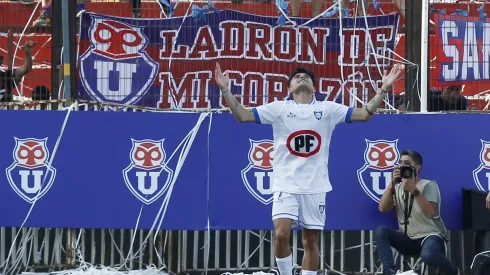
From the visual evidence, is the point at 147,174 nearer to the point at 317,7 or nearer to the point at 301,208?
the point at 301,208

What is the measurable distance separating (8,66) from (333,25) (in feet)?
11.5

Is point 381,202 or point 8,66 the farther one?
point 8,66

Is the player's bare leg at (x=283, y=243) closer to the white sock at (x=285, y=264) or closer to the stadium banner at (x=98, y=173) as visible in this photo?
the white sock at (x=285, y=264)

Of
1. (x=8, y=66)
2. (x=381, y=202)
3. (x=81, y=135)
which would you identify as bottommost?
(x=381, y=202)

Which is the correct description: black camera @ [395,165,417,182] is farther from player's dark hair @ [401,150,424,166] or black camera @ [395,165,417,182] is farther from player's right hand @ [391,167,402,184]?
Answer: player's dark hair @ [401,150,424,166]

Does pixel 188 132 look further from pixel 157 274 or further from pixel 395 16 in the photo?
pixel 395 16

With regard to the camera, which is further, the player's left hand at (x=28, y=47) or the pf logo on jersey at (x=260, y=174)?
the player's left hand at (x=28, y=47)

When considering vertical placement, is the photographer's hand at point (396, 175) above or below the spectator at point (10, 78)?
below

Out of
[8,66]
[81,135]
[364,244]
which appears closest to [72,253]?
[81,135]

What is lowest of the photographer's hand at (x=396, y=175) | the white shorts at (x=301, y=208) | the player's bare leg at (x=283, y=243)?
the player's bare leg at (x=283, y=243)

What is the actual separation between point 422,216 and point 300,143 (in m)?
1.75

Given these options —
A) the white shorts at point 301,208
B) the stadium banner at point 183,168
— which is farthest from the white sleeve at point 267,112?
the stadium banner at point 183,168

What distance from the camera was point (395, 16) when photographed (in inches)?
440

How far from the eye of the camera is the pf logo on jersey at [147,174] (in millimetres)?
10539
